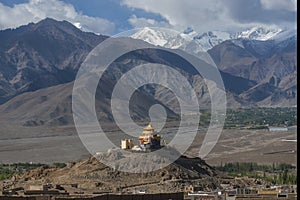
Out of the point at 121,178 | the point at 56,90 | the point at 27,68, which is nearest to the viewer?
the point at 121,178

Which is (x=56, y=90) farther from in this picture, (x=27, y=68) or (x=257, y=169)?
(x=257, y=169)

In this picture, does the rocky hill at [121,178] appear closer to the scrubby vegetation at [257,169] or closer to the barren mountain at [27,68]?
the scrubby vegetation at [257,169]

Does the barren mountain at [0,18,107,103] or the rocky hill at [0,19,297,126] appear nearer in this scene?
the rocky hill at [0,19,297,126]

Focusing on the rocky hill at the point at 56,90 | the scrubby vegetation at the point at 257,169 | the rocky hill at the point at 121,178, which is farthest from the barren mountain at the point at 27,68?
the rocky hill at the point at 121,178

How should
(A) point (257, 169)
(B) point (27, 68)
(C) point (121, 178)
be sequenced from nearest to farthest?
(C) point (121, 178) < (A) point (257, 169) < (B) point (27, 68)

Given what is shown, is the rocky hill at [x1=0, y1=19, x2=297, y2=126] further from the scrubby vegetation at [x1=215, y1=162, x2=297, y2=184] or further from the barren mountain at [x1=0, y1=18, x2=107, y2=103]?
the scrubby vegetation at [x1=215, y1=162, x2=297, y2=184]

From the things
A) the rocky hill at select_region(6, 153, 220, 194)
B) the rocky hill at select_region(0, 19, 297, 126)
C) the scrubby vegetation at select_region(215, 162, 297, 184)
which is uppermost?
the rocky hill at select_region(0, 19, 297, 126)

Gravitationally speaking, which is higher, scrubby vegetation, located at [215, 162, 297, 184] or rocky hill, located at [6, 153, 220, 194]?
scrubby vegetation, located at [215, 162, 297, 184]

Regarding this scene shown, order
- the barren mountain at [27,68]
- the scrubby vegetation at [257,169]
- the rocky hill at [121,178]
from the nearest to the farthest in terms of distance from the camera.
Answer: the rocky hill at [121,178] → the scrubby vegetation at [257,169] → the barren mountain at [27,68]

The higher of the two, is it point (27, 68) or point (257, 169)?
point (27, 68)

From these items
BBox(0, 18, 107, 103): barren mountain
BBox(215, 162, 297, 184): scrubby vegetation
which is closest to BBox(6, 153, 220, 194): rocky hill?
BBox(215, 162, 297, 184): scrubby vegetation

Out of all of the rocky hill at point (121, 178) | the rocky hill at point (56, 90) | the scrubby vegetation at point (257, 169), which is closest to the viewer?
the rocky hill at point (121, 178)

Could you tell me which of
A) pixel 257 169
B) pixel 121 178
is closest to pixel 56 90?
pixel 257 169

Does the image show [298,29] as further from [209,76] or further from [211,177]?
[209,76]
